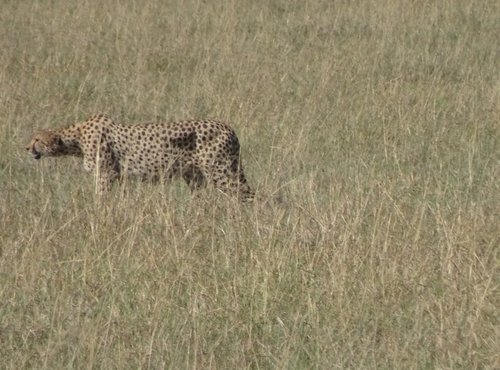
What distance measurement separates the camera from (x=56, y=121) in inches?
258

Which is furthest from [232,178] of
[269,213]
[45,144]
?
[269,213]

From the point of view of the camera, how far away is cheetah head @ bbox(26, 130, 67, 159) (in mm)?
5547

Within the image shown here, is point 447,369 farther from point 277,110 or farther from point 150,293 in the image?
point 277,110

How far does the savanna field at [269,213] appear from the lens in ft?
10.4

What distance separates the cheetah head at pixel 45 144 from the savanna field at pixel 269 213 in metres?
0.08

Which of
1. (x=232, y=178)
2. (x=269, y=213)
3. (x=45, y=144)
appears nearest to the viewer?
(x=269, y=213)

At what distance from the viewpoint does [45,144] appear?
18.2 feet

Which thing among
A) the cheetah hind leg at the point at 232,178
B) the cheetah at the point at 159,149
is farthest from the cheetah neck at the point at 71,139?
the cheetah hind leg at the point at 232,178

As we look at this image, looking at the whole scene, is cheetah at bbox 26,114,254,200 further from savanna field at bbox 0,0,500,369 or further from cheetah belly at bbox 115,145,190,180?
savanna field at bbox 0,0,500,369

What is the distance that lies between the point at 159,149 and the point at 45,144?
56cm

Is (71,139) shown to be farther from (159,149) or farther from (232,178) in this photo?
(232,178)

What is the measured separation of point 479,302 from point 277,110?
342cm

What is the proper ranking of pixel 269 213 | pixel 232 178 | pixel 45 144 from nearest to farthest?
pixel 269 213 → pixel 232 178 → pixel 45 144

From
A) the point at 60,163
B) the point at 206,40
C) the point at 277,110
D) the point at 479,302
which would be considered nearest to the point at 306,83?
the point at 277,110
